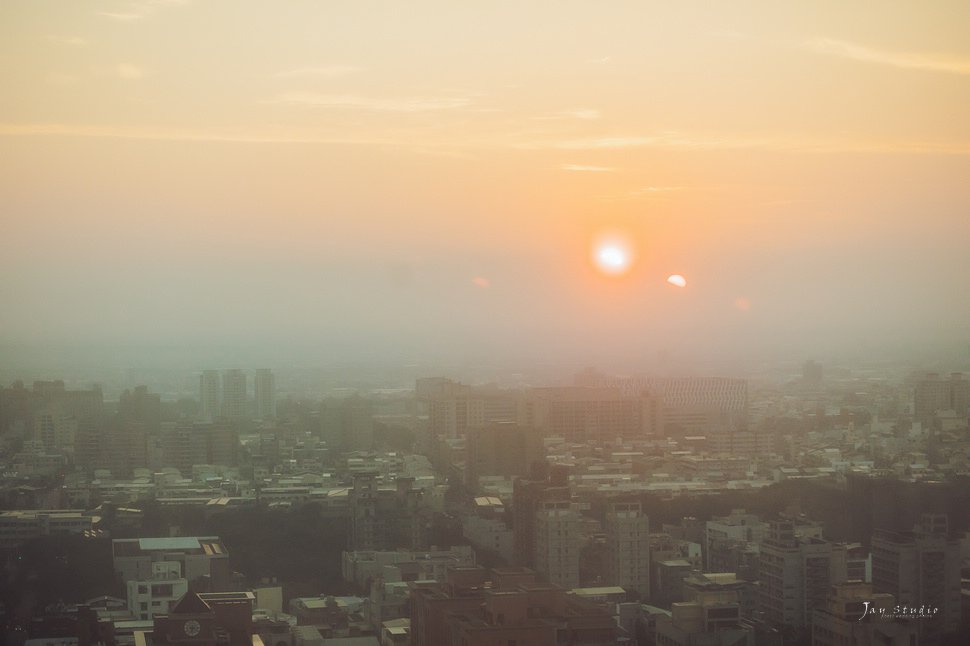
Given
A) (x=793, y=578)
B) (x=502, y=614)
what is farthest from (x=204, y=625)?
(x=793, y=578)

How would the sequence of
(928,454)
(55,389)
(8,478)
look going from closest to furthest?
(8,478)
(928,454)
(55,389)

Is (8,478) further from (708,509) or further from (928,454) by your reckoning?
(928,454)

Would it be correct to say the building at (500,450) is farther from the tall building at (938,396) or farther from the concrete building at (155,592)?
the concrete building at (155,592)

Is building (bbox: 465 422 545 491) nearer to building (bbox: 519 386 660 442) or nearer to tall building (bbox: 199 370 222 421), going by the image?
building (bbox: 519 386 660 442)

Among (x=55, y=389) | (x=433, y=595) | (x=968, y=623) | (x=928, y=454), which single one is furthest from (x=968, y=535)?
(x=55, y=389)

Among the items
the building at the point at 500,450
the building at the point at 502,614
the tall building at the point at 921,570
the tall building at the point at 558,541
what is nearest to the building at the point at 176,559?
the tall building at the point at 558,541

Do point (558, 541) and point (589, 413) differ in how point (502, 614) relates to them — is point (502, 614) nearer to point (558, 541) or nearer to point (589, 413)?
point (558, 541)
